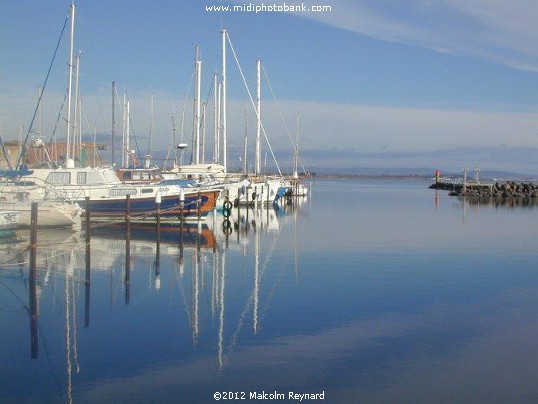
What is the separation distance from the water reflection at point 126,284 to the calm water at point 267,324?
0.05 metres

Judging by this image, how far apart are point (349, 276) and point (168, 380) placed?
10507 mm

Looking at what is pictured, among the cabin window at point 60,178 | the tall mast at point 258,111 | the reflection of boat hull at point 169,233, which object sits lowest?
the reflection of boat hull at point 169,233

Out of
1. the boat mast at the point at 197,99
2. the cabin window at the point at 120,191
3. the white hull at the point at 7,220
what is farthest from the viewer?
the boat mast at the point at 197,99

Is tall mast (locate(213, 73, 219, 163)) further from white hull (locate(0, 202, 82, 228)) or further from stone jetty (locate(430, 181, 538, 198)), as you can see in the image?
stone jetty (locate(430, 181, 538, 198))

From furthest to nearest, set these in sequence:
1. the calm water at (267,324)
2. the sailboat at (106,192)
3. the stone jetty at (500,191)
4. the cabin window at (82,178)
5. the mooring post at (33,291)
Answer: the stone jetty at (500,191)
the cabin window at (82,178)
the sailboat at (106,192)
the mooring post at (33,291)
the calm water at (267,324)

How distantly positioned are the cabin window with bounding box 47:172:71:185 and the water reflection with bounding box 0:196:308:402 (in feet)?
17.1

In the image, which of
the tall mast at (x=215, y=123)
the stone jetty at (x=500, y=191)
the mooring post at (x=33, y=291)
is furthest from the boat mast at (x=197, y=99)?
the stone jetty at (x=500, y=191)

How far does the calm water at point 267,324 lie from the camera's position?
10617 millimetres

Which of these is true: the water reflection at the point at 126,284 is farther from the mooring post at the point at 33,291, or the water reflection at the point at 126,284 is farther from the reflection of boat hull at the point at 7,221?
the reflection of boat hull at the point at 7,221

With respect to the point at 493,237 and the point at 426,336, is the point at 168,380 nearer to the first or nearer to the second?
the point at 426,336

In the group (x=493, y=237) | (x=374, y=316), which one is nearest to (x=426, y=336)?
(x=374, y=316)

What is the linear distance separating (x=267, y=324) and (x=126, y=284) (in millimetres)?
5373

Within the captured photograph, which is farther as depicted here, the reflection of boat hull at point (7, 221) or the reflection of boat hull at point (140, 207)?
the reflection of boat hull at point (140, 207)

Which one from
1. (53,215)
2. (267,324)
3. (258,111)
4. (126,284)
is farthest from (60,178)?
(267,324)
